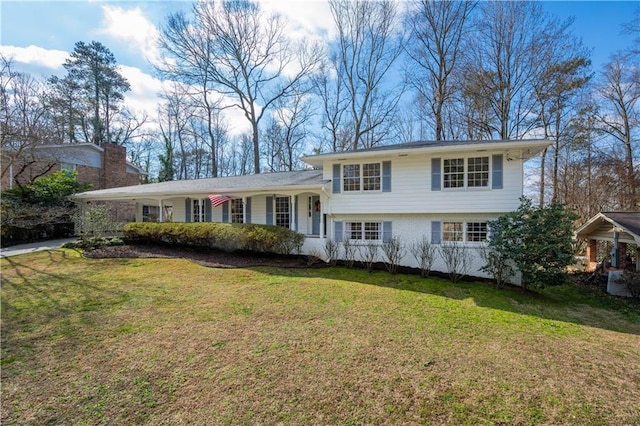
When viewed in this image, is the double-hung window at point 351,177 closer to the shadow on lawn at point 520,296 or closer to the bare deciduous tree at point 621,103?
the shadow on lawn at point 520,296

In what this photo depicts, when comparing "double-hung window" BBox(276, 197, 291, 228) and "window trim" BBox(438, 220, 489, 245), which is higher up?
"double-hung window" BBox(276, 197, 291, 228)

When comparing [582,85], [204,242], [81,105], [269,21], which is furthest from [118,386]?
[81,105]

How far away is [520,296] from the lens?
8.83m

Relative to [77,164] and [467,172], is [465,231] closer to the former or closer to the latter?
[467,172]

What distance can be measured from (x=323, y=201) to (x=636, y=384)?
32.5ft

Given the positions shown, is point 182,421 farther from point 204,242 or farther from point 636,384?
point 204,242

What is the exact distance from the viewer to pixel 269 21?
75.4ft

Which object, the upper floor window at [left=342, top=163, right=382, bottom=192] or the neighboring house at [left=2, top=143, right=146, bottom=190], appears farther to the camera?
the neighboring house at [left=2, top=143, right=146, bottom=190]

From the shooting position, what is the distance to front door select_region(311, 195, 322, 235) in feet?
Answer: 45.9

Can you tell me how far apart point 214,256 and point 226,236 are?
956mm

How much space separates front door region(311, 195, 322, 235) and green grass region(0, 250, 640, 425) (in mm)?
5824

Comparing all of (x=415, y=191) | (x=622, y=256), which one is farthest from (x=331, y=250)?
(x=622, y=256)

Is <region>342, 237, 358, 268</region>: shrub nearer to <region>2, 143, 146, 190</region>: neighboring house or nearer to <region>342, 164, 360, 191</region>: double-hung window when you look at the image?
<region>342, 164, 360, 191</region>: double-hung window

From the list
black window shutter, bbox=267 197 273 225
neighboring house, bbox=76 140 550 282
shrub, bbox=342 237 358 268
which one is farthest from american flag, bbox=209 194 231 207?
shrub, bbox=342 237 358 268
